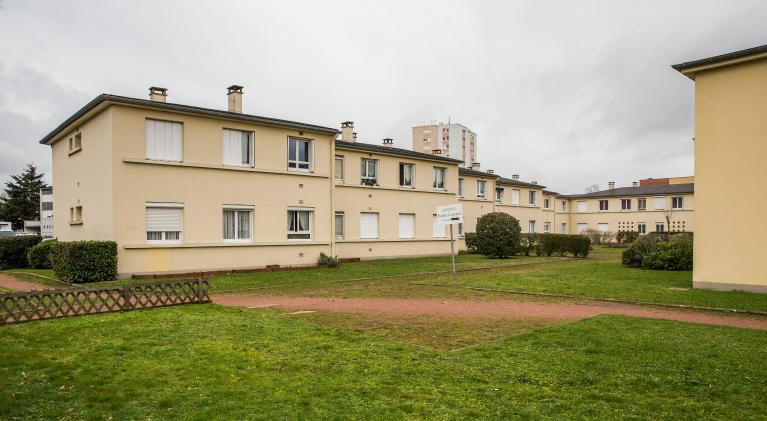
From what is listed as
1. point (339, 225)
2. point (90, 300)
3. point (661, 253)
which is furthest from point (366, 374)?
point (339, 225)

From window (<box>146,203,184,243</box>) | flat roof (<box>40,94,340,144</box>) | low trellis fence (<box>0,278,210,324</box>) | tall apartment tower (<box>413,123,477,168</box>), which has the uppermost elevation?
tall apartment tower (<box>413,123,477,168</box>)

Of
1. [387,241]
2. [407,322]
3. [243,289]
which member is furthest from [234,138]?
[407,322]

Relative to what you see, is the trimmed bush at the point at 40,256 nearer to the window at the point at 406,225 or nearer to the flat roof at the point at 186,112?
the flat roof at the point at 186,112

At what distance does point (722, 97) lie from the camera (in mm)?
15000

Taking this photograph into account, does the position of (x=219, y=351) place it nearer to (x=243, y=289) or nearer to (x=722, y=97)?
(x=243, y=289)

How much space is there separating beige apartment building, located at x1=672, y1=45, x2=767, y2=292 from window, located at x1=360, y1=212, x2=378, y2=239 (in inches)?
690

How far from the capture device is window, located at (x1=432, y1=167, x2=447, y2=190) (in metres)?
33.7

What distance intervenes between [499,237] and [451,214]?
Answer: 38.7 ft

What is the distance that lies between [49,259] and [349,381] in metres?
21.5

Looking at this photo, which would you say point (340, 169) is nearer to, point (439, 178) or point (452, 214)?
point (439, 178)

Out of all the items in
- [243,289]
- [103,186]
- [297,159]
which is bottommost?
[243,289]

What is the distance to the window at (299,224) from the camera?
77.4ft

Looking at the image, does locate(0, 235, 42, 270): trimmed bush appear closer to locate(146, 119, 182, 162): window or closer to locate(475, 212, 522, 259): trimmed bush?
locate(146, 119, 182, 162): window

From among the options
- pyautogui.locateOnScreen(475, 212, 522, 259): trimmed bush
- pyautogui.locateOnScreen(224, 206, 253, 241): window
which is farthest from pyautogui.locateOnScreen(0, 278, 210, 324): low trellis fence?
pyautogui.locateOnScreen(475, 212, 522, 259): trimmed bush
